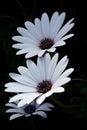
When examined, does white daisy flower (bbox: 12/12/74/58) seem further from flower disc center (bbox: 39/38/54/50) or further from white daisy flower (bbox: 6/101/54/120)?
white daisy flower (bbox: 6/101/54/120)

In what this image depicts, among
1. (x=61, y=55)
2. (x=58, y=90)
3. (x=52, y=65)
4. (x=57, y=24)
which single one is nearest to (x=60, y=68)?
(x=52, y=65)

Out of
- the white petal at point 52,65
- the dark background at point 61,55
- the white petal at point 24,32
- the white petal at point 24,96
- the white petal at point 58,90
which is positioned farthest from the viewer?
the white petal at point 24,32

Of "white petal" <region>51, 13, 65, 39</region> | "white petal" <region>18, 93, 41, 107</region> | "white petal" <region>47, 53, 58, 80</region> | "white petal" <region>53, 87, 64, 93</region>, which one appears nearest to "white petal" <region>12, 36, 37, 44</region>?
"white petal" <region>51, 13, 65, 39</region>

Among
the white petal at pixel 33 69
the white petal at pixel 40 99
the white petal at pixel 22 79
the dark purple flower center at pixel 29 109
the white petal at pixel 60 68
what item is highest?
the white petal at pixel 33 69

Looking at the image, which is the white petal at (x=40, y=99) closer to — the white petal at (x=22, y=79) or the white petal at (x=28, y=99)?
the white petal at (x=28, y=99)

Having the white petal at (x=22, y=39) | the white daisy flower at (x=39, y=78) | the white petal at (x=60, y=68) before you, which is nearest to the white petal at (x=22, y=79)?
the white daisy flower at (x=39, y=78)

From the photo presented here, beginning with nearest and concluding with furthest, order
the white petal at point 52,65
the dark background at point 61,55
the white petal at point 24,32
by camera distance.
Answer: the white petal at point 52,65 < the dark background at point 61,55 < the white petal at point 24,32
